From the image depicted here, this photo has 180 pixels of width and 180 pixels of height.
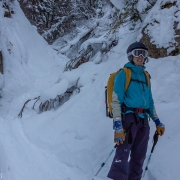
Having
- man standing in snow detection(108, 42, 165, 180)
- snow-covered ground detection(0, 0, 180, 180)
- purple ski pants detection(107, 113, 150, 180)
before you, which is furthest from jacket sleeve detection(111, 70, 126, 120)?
snow-covered ground detection(0, 0, 180, 180)

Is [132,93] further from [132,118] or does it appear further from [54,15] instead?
[54,15]

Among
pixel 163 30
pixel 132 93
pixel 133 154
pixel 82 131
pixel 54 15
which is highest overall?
pixel 54 15

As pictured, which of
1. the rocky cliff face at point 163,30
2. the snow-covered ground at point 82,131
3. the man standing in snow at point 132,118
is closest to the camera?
the man standing in snow at point 132,118

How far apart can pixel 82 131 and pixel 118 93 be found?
2.45m

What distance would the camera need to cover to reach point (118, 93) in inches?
121

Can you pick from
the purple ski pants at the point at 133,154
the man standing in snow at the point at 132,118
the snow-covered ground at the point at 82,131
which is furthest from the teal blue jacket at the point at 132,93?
the snow-covered ground at the point at 82,131

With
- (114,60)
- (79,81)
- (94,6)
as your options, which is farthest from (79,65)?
(94,6)

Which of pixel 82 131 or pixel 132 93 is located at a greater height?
pixel 132 93

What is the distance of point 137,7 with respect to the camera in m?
6.84

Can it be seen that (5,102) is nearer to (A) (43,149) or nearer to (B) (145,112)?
(A) (43,149)

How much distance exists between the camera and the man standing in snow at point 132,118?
9.87 ft

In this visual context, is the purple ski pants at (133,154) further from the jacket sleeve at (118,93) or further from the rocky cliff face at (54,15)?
the rocky cliff face at (54,15)

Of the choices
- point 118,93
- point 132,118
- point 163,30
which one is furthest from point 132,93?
point 163,30

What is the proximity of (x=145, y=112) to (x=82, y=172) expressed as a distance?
1744 millimetres
